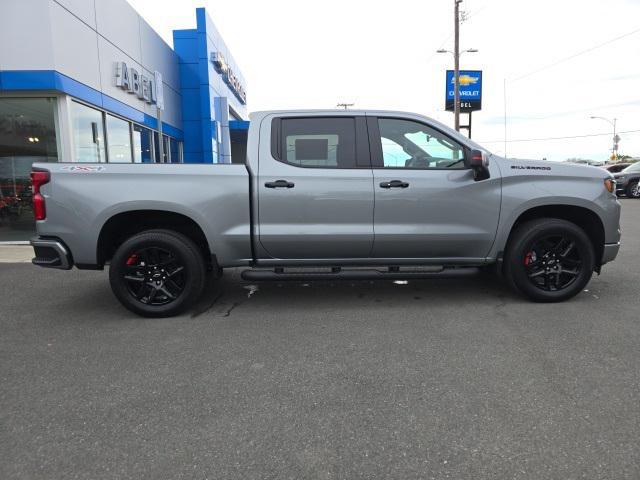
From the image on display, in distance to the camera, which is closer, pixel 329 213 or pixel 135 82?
pixel 329 213

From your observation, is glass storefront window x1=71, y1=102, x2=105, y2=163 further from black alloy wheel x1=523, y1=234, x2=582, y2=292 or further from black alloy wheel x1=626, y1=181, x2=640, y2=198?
black alloy wheel x1=626, y1=181, x2=640, y2=198

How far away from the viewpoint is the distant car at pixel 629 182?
20.5 meters

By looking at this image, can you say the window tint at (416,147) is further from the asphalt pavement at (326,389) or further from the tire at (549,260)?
the asphalt pavement at (326,389)

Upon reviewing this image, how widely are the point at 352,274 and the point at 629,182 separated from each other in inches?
807

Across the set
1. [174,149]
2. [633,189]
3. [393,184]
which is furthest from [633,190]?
[393,184]

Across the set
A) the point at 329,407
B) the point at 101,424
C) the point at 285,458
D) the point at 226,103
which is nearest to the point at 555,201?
the point at 329,407

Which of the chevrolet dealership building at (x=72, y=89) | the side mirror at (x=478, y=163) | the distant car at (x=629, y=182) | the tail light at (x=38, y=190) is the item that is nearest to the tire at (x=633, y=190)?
the distant car at (x=629, y=182)

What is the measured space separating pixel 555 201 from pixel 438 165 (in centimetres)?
121

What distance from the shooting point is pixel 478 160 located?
4.46m

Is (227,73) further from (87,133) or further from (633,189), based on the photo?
(633,189)

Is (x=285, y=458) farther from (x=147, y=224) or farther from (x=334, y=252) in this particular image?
(x=147, y=224)

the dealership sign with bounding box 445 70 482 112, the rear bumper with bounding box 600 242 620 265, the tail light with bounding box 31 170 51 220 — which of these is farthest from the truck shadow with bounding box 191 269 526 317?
the dealership sign with bounding box 445 70 482 112

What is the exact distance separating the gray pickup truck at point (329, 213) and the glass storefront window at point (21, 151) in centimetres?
654

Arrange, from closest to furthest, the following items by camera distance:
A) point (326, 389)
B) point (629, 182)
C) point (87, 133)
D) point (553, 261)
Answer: point (326, 389) → point (553, 261) → point (87, 133) → point (629, 182)
